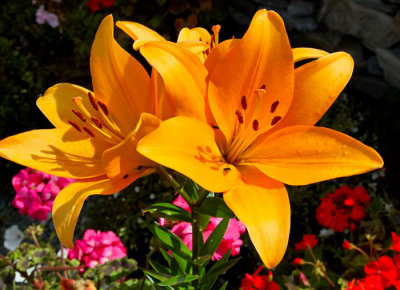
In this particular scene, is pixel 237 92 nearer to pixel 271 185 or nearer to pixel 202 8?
pixel 271 185

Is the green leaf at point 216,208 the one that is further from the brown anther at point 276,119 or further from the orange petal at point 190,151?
the brown anther at point 276,119

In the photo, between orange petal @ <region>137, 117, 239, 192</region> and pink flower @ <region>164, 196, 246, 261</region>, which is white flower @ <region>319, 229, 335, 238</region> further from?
orange petal @ <region>137, 117, 239, 192</region>

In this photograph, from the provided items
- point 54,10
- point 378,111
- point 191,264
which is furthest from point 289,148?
point 54,10

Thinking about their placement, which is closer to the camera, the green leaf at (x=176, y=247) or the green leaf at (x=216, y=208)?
the green leaf at (x=216, y=208)

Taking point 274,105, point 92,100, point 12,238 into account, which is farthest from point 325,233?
point 92,100

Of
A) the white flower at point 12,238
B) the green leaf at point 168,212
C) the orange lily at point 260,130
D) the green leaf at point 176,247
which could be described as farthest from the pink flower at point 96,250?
the orange lily at point 260,130

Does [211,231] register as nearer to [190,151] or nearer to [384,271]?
[384,271]
